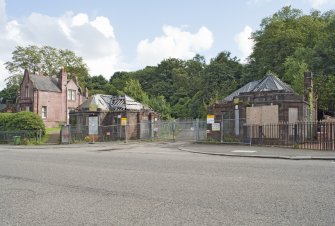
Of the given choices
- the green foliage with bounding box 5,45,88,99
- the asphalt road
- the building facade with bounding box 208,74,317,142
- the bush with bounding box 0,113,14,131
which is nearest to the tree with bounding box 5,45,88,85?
the green foliage with bounding box 5,45,88,99

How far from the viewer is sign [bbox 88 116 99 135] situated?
38.2 m

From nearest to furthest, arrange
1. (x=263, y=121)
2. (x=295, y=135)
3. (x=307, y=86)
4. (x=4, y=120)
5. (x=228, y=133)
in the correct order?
1. (x=295, y=135)
2. (x=263, y=121)
3. (x=228, y=133)
4. (x=307, y=86)
5. (x=4, y=120)

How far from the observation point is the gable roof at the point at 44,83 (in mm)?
56188

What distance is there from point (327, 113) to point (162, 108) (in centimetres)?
2870

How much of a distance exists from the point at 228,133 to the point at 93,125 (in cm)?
1561

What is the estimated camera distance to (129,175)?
11.7 meters

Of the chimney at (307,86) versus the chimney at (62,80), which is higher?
the chimney at (62,80)

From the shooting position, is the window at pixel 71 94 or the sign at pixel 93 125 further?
the window at pixel 71 94

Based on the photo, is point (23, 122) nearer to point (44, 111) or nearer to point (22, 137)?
point (22, 137)

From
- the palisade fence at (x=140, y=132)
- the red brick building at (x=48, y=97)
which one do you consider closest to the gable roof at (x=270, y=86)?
the palisade fence at (x=140, y=132)

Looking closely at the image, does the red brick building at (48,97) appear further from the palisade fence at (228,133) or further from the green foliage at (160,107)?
the palisade fence at (228,133)

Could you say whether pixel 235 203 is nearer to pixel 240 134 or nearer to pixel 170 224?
pixel 170 224

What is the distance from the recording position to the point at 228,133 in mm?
29516

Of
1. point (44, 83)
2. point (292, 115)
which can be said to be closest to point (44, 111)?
point (44, 83)
